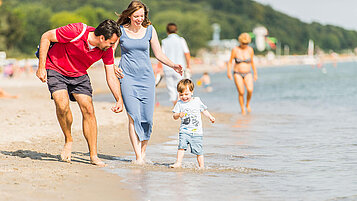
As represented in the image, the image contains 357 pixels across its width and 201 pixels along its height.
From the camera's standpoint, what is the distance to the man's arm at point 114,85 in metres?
6.27

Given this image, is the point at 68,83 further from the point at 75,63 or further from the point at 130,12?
the point at 130,12

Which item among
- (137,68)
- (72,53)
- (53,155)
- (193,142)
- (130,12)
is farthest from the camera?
(53,155)

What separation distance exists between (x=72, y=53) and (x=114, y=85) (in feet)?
2.04

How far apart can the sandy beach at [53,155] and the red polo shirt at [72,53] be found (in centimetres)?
103

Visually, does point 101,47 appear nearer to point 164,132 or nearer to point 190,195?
point 190,195

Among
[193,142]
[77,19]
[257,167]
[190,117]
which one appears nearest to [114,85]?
[190,117]

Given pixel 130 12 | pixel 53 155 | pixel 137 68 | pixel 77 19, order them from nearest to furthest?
pixel 130 12, pixel 137 68, pixel 53 155, pixel 77 19

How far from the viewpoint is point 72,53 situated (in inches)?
238

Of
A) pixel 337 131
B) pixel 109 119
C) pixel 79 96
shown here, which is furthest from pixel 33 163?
pixel 337 131

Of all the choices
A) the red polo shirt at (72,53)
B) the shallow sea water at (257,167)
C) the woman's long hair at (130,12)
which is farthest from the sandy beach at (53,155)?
the woman's long hair at (130,12)

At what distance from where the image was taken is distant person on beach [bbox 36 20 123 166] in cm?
589

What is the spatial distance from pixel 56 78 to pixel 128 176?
1.32 metres

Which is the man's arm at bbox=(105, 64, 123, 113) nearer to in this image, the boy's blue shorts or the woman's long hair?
the woman's long hair

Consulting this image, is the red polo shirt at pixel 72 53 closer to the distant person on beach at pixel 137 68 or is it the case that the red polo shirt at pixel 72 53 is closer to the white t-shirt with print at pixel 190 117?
the distant person on beach at pixel 137 68
